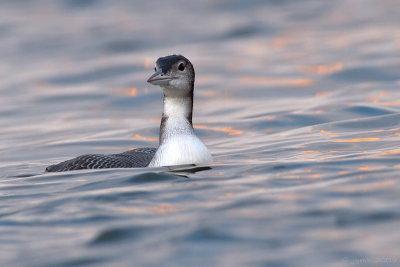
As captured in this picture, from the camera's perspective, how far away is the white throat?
9148mm

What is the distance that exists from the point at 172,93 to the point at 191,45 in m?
10.2

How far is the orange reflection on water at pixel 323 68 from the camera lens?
54.3 ft

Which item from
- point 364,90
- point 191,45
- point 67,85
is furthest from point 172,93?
point 191,45

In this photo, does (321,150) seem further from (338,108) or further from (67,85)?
(67,85)

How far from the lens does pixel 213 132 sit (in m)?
12.9

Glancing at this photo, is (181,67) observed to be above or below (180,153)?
above

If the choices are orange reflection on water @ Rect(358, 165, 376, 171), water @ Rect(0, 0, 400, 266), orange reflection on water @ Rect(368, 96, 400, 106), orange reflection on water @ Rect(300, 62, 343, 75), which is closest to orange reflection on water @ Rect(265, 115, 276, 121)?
water @ Rect(0, 0, 400, 266)

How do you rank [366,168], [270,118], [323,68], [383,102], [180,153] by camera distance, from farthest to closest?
[323,68] → [383,102] → [270,118] → [180,153] → [366,168]

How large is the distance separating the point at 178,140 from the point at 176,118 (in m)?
0.24

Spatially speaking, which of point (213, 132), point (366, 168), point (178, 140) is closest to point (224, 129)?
point (213, 132)

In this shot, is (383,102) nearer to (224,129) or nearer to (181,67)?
(224,129)

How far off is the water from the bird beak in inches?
31.5

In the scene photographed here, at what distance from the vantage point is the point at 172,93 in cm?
941

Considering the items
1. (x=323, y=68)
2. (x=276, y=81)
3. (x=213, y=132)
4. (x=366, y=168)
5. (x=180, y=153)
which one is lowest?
(x=366, y=168)
